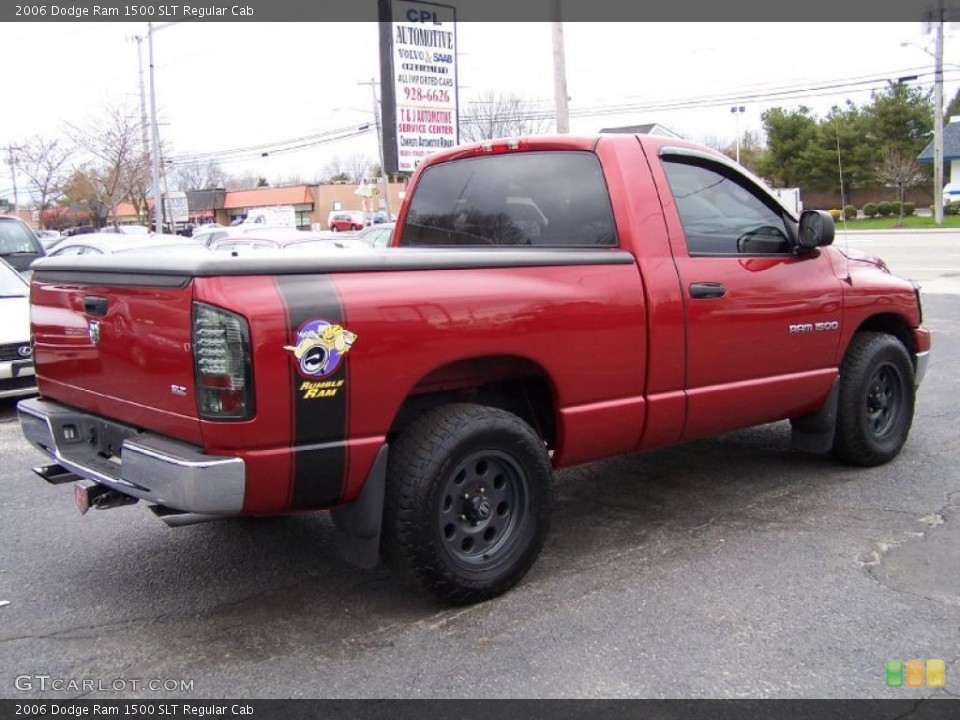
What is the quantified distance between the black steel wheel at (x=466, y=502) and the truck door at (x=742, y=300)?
1102 mm

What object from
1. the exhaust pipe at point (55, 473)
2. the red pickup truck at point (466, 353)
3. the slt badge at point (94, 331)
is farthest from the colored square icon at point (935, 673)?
the exhaust pipe at point (55, 473)

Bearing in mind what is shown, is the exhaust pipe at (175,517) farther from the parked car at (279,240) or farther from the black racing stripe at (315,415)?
the parked car at (279,240)

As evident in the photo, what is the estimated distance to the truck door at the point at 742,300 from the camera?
4.55 m

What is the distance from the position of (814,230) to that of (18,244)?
42.8ft

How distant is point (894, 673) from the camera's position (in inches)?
130

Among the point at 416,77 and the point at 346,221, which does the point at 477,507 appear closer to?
the point at 416,77

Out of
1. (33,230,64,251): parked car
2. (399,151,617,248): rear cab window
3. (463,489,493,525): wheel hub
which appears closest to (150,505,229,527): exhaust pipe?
(463,489,493,525): wheel hub

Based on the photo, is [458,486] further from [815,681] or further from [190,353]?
[815,681]

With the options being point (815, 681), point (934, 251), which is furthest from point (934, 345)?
point (934, 251)

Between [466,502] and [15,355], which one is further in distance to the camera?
[15,355]

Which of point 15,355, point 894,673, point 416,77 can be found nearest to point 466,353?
point 894,673

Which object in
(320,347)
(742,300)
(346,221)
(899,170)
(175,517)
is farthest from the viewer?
(346,221)

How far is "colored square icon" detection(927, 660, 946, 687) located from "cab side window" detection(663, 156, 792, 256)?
7.05 ft

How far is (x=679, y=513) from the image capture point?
199 inches
